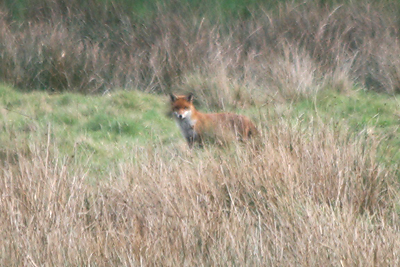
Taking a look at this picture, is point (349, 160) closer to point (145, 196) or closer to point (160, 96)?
point (145, 196)

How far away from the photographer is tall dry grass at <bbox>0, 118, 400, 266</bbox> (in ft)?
11.1

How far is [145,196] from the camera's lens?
14.5 ft

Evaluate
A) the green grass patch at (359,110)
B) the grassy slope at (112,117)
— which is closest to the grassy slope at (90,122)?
the grassy slope at (112,117)

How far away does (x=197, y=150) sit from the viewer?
5.43 m

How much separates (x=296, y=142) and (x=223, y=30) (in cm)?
741

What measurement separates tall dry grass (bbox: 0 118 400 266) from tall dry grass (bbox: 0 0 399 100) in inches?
133

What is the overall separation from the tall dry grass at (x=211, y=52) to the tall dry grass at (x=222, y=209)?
338 cm

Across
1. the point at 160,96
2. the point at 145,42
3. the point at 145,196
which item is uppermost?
the point at 145,42

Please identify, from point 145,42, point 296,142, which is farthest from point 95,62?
point 296,142

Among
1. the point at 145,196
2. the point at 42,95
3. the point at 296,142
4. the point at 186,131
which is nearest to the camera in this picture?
the point at 145,196

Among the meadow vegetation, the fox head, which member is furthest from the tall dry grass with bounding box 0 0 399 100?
the fox head

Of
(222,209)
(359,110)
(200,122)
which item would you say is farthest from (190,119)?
(222,209)

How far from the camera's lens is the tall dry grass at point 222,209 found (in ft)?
11.1

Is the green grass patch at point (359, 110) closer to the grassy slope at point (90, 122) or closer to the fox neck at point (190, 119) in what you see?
the fox neck at point (190, 119)
